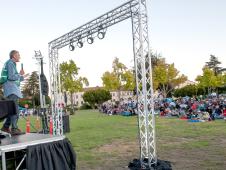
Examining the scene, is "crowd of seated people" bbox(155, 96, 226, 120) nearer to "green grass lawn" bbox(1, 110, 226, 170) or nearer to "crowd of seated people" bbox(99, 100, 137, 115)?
"crowd of seated people" bbox(99, 100, 137, 115)

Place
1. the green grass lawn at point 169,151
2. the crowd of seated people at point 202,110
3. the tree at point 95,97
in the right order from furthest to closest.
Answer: the tree at point 95,97 < the crowd of seated people at point 202,110 < the green grass lawn at point 169,151

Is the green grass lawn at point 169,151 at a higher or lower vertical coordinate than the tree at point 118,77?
lower

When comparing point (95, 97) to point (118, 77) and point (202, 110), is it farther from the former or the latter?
point (202, 110)

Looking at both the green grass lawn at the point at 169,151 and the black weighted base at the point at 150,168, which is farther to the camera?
the green grass lawn at the point at 169,151

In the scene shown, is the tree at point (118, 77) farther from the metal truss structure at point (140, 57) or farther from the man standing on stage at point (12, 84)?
the man standing on stage at point (12, 84)

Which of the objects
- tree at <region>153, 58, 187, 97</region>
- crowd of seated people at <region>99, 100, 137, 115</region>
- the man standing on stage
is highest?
tree at <region>153, 58, 187, 97</region>

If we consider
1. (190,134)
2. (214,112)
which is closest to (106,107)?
(214,112)

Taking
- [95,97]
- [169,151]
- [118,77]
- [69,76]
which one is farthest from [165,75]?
[169,151]

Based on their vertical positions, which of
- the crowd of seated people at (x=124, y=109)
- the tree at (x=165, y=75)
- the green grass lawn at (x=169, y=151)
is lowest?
the green grass lawn at (x=169, y=151)

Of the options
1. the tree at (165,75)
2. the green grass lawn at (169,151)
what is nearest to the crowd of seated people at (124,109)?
the tree at (165,75)

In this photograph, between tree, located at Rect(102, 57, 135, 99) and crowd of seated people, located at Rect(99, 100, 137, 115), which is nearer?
crowd of seated people, located at Rect(99, 100, 137, 115)

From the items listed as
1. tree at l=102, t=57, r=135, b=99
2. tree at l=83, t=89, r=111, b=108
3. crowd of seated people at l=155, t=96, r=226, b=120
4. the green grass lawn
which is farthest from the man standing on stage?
tree at l=83, t=89, r=111, b=108

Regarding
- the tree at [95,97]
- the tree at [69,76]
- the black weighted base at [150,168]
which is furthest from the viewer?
the tree at [95,97]

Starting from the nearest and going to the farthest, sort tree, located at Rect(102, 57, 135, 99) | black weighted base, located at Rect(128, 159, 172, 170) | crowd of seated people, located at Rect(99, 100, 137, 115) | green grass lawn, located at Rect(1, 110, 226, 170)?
A: black weighted base, located at Rect(128, 159, 172, 170)
green grass lawn, located at Rect(1, 110, 226, 170)
crowd of seated people, located at Rect(99, 100, 137, 115)
tree, located at Rect(102, 57, 135, 99)
